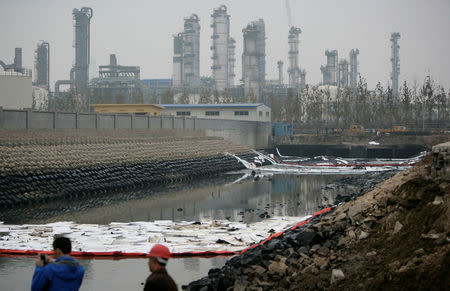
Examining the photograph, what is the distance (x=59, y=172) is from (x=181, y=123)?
2332 cm

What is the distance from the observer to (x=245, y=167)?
51.2 metres

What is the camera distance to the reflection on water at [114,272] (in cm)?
1252

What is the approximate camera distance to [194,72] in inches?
5797

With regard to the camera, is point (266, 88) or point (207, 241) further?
point (266, 88)

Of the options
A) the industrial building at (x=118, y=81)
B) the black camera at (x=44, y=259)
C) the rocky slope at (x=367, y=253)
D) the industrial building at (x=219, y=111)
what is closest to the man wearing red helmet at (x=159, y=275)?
the black camera at (x=44, y=259)

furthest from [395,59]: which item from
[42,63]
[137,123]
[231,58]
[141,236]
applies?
[141,236]

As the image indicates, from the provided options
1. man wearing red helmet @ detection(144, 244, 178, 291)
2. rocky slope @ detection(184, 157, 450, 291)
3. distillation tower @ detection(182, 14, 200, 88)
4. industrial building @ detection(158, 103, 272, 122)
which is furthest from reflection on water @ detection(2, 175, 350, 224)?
distillation tower @ detection(182, 14, 200, 88)

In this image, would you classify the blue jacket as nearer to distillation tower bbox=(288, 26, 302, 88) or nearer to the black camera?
the black camera

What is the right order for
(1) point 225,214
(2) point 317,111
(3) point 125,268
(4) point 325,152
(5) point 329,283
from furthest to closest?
(2) point 317,111
(4) point 325,152
(1) point 225,214
(3) point 125,268
(5) point 329,283

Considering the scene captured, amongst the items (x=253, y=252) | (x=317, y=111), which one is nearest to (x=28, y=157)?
(x=253, y=252)

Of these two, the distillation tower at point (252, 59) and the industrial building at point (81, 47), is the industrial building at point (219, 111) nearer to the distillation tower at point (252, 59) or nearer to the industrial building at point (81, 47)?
the distillation tower at point (252, 59)

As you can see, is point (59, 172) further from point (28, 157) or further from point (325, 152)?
point (325, 152)

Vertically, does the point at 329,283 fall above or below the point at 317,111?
below

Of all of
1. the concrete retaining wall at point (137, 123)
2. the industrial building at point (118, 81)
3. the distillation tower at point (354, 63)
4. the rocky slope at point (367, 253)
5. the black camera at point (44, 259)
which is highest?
the distillation tower at point (354, 63)
